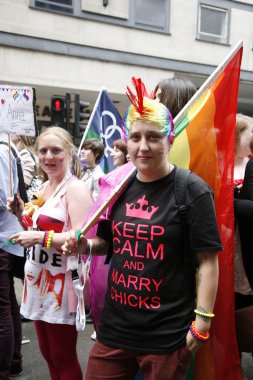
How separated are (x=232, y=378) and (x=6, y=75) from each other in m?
11.5

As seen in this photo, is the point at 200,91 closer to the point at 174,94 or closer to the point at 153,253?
the point at 174,94

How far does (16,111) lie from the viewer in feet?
8.15

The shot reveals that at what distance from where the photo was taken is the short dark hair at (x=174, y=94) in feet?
6.86

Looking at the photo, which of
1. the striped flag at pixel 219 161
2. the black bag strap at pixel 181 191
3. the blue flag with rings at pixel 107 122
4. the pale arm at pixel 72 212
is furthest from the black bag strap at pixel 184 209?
the blue flag with rings at pixel 107 122

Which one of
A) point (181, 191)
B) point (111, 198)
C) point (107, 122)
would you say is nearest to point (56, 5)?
point (107, 122)

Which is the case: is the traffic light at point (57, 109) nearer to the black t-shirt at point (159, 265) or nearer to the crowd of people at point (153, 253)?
the crowd of people at point (153, 253)

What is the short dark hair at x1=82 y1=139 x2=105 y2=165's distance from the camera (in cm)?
517

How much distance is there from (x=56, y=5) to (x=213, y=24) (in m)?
6.01

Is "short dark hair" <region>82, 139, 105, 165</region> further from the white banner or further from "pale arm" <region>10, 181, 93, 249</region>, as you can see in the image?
"pale arm" <region>10, 181, 93, 249</region>

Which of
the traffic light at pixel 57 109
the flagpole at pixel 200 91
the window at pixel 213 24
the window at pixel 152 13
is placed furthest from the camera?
the window at pixel 213 24

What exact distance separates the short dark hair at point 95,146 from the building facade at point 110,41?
25.6ft

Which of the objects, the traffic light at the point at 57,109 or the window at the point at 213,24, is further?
the window at the point at 213,24

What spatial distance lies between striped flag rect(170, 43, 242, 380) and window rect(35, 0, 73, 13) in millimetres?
11808

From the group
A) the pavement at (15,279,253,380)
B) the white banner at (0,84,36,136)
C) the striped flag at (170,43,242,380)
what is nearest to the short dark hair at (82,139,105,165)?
the pavement at (15,279,253,380)
